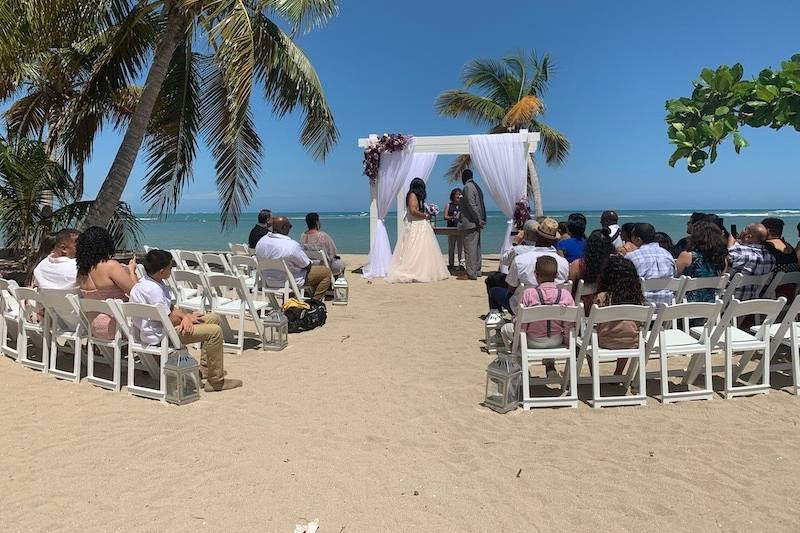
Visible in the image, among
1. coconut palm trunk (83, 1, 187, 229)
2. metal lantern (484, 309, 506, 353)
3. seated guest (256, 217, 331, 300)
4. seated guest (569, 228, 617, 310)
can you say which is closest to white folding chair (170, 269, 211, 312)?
seated guest (256, 217, 331, 300)

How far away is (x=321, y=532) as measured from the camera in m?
2.45

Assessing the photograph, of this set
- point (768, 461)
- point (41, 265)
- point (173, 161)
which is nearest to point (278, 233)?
point (41, 265)

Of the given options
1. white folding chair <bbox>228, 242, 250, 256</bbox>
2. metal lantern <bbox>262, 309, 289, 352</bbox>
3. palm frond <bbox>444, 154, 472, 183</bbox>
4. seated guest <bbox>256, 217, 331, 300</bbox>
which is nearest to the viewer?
metal lantern <bbox>262, 309, 289, 352</bbox>

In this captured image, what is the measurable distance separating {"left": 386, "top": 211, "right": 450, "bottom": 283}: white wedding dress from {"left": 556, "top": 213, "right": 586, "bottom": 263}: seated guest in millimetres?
4638

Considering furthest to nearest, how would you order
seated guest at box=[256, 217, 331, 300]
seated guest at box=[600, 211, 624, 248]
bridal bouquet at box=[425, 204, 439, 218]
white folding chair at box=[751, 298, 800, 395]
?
bridal bouquet at box=[425, 204, 439, 218] → seated guest at box=[600, 211, 624, 248] → seated guest at box=[256, 217, 331, 300] → white folding chair at box=[751, 298, 800, 395]

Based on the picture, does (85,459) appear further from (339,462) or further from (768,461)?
(768,461)

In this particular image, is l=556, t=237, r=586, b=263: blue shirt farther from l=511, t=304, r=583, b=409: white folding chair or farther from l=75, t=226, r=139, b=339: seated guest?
l=75, t=226, r=139, b=339: seated guest

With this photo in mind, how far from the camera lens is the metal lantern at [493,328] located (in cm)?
527

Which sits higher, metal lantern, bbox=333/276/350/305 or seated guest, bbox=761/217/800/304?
seated guest, bbox=761/217/800/304

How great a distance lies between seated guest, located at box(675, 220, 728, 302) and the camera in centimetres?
532

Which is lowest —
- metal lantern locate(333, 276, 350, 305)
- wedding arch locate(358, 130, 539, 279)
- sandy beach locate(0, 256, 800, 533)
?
sandy beach locate(0, 256, 800, 533)

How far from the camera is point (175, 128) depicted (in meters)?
9.37

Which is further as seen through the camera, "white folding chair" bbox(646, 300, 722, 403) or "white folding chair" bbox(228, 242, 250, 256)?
"white folding chair" bbox(228, 242, 250, 256)

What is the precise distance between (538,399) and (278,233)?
413 centimetres
